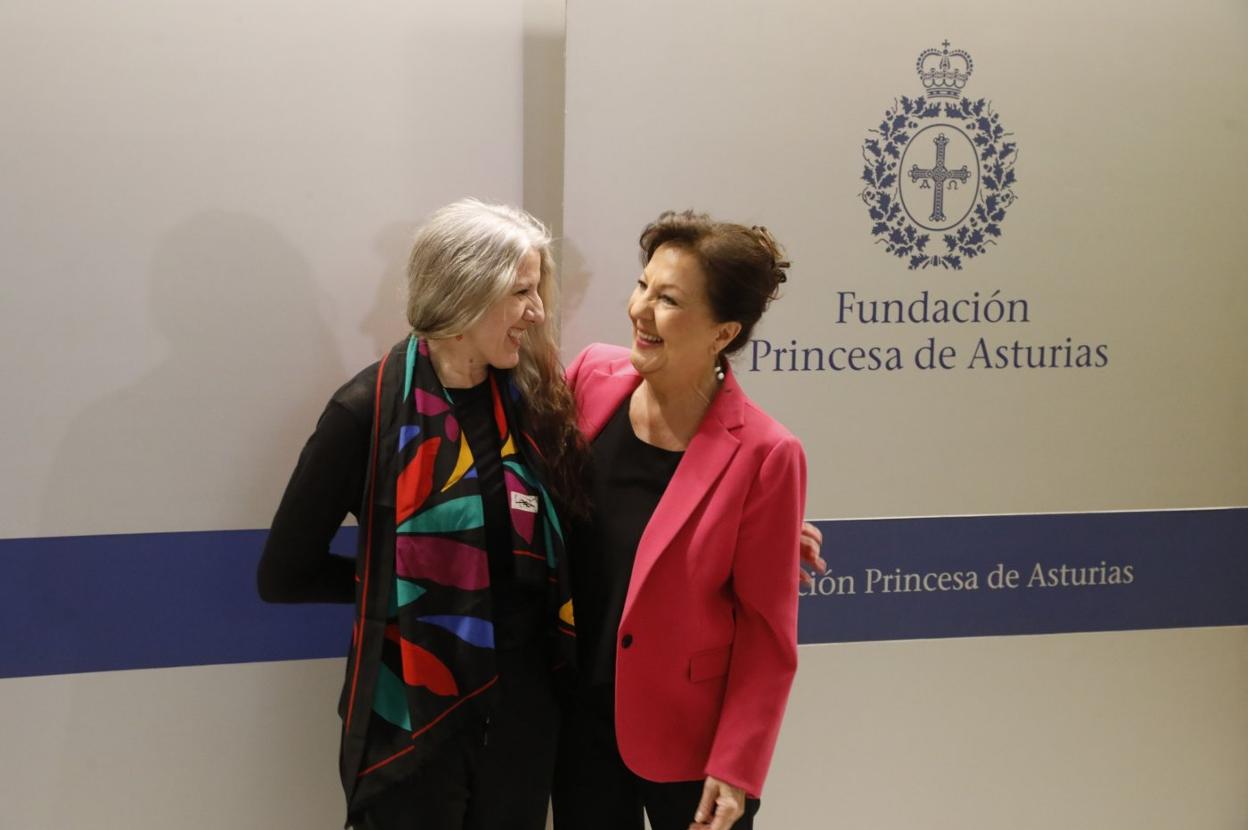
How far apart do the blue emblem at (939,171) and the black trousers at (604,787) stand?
1.30 metres

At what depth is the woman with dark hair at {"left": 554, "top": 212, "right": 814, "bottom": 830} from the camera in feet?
6.49

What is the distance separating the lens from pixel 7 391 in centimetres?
233

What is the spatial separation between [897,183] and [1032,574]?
1.06 metres

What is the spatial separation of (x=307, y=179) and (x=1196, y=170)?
2165 millimetres

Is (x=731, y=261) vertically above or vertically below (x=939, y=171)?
below

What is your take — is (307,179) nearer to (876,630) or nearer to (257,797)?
(257,797)

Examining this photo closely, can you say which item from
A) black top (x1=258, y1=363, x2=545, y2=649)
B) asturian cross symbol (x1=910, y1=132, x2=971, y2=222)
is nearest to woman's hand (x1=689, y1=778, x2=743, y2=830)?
black top (x1=258, y1=363, x2=545, y2=649)

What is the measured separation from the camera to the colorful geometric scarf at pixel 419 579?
6.38 feet

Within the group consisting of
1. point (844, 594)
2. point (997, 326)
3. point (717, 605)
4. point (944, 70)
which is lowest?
point (844, 594)

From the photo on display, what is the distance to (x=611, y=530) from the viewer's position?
2064 mm

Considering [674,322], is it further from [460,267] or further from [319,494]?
[319,494]

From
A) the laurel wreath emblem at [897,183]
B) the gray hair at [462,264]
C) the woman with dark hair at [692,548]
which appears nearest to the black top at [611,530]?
the woman with dark hair at [692,548]

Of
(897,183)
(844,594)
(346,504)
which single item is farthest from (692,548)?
(897,183)

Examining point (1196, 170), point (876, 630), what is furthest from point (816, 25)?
point (876, 630)
